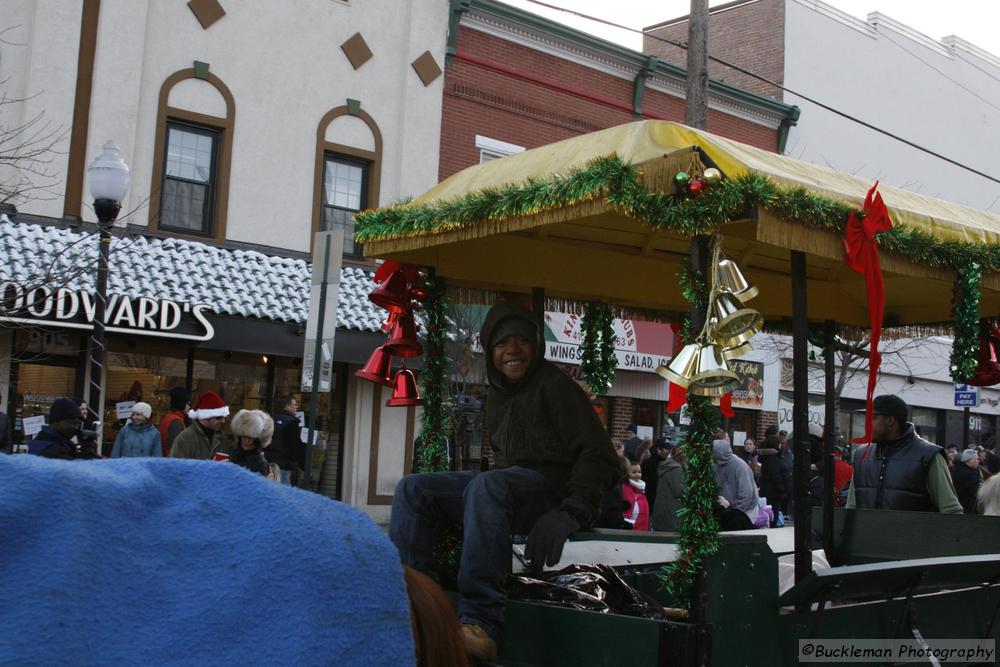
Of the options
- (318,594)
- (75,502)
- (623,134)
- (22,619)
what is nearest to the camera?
(22,619)

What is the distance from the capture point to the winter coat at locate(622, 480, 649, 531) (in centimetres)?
1107

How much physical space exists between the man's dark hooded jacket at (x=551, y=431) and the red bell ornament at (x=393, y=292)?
0.83m

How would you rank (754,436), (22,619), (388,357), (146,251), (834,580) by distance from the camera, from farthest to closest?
1. (754,436)
2. (146,251)
3. (388,357)
4. (834,580)
5. (22,619)

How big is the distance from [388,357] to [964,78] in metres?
26.3

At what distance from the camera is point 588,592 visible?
439 centimetres

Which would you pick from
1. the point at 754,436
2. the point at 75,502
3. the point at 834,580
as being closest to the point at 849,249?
the point at 834,580

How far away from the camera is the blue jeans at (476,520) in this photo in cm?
385

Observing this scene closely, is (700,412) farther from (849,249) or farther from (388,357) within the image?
(388,357)

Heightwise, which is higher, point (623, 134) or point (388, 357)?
point (623, 134)

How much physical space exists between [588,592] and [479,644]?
3.15ft

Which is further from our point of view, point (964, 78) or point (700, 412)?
point (964, 78)

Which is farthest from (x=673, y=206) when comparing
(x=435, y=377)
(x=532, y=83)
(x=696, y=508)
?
(x=532, y=83)

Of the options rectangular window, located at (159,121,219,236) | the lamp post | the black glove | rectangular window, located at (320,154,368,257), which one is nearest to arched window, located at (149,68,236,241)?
rectangular window, located at (159,121,219,236)

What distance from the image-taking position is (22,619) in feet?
5.92
